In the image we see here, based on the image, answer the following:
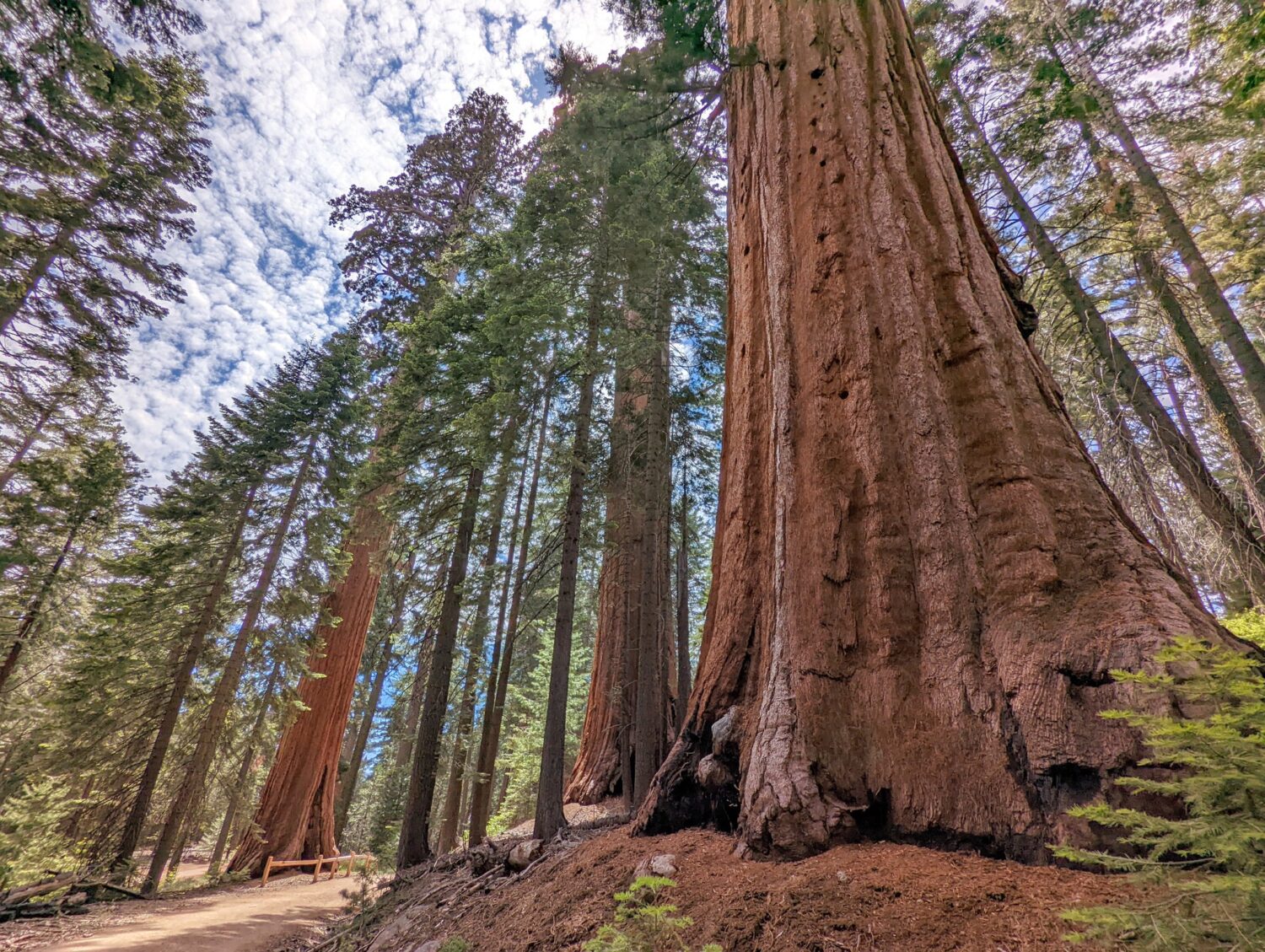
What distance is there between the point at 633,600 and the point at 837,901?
7.38 m

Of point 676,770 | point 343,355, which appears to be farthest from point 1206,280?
point 343,355

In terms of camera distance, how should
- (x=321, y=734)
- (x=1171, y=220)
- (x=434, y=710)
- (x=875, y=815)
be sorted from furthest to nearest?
(x=321, y=734) < (x=434, y=710) < (x=1171, y=220) < (x=875, y=815)

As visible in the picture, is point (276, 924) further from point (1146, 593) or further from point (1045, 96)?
point (1045, 96)

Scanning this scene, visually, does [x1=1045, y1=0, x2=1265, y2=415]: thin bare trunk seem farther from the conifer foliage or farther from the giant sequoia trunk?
the giant sequoia trunk

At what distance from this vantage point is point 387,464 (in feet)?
27.2

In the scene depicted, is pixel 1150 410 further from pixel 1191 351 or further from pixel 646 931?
pixel 646 931

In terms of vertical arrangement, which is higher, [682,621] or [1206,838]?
[682,621]

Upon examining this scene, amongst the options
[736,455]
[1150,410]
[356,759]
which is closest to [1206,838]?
[736,455]

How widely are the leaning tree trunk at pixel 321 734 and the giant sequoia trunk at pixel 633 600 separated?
14.3 ft

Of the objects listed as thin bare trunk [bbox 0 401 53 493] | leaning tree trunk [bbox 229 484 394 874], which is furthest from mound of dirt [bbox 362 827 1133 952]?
thin bare trunk [bbox 0 401 53 493]

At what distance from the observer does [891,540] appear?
251 cm

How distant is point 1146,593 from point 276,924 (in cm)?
898

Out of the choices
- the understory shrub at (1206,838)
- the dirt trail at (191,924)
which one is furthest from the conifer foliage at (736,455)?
the dirt trail at (191,924)

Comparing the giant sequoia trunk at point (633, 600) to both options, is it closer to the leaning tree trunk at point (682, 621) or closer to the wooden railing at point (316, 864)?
the leaning tree trunk at point (682, 621)
